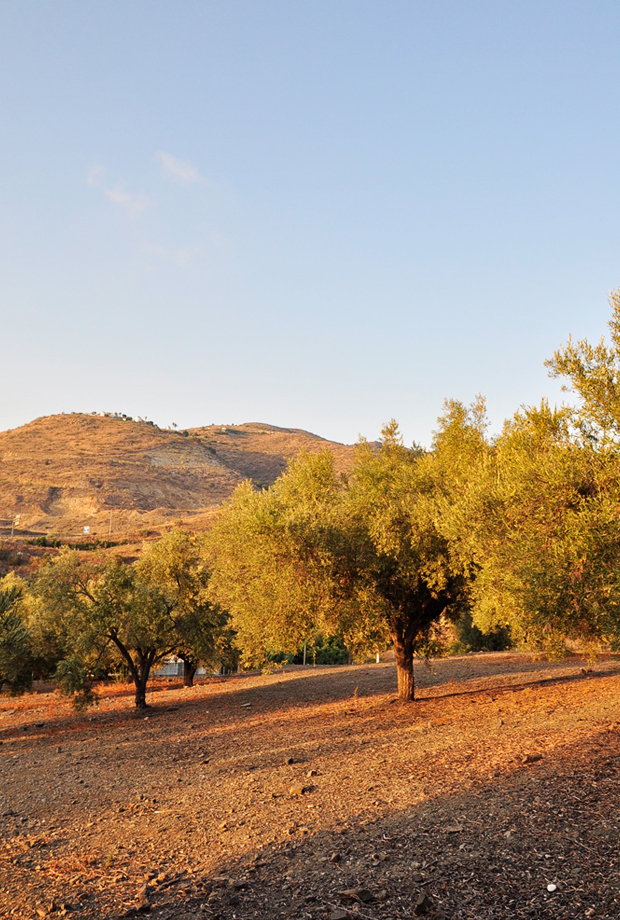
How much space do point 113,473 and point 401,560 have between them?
13462cm

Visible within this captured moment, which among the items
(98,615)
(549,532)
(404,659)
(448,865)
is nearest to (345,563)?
(404,659)

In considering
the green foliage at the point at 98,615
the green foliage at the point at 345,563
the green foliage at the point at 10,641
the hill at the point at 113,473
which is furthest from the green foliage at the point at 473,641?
the hill at the point at 113,473

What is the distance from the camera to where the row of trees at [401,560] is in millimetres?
11984

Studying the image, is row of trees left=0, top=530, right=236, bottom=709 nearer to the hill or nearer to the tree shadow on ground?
the tree shadow on ground

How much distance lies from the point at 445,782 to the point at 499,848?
328 cm

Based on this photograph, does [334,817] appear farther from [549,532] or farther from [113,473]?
[113,473]

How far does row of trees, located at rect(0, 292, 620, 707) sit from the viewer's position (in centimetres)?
1198

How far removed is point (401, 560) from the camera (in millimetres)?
17203

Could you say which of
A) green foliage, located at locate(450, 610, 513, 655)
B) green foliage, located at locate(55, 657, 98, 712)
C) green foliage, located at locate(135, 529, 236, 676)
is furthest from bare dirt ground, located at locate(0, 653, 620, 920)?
green foliage, located at locate(450, 610, 513, 655)

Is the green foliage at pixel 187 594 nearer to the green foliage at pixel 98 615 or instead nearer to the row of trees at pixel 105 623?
the row of trees at pixel 105 623

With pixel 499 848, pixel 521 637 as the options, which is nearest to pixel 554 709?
pixel 521 637

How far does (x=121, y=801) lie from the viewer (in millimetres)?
11352

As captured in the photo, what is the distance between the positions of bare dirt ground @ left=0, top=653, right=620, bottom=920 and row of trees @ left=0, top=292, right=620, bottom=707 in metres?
2.67

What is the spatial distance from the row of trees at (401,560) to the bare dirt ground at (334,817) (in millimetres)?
2671
